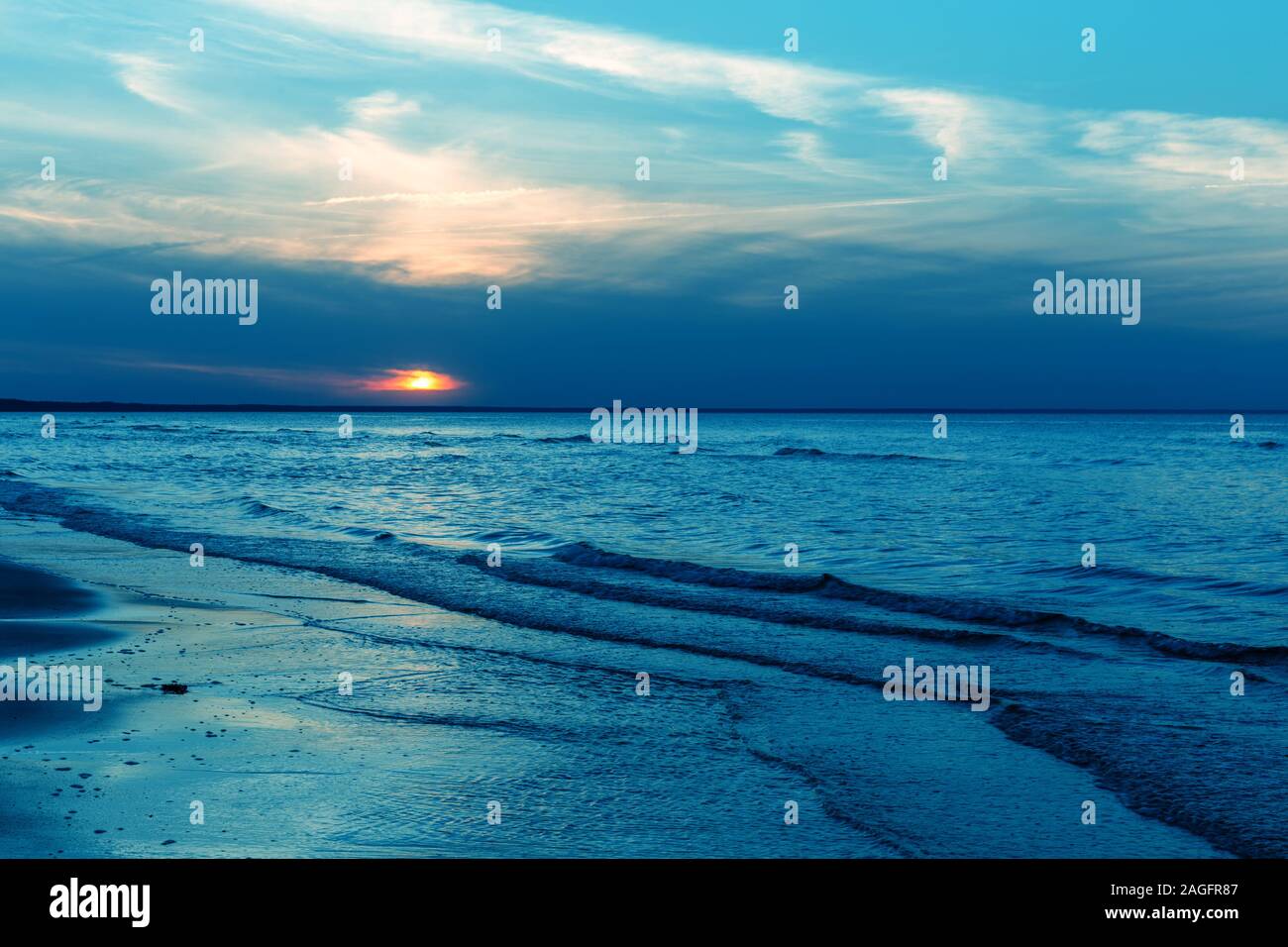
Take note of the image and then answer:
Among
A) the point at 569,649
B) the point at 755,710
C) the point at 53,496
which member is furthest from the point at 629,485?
the point at 755,710

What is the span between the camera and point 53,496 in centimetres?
A: 3325

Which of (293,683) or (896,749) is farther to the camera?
(293,683)

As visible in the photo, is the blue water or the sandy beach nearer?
the sandy beach

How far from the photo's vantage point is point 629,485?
139 feet

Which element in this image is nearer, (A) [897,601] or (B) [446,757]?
(B) [446,757]

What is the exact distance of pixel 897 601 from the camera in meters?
16.3

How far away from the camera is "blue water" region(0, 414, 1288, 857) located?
757 cm

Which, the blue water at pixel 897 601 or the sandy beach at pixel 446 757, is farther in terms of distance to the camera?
the blue water at pixel 897 601

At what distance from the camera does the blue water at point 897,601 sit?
24.8ft

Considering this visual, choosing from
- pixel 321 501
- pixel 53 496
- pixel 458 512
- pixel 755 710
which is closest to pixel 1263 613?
pixel 755 710
